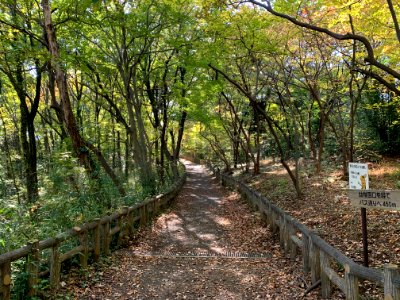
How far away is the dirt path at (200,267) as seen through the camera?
5.73 meters

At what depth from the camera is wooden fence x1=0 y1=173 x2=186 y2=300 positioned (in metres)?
4.31

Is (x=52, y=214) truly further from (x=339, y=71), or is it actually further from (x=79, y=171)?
(x=339, y=71)

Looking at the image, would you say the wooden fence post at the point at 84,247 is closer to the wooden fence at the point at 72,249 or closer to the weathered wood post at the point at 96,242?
the wooden fence at the point at 72,249

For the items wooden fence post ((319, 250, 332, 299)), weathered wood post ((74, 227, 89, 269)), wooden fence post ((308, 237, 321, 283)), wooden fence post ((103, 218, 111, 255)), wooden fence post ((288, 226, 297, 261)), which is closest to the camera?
wooden fence post ((319, 250, 332, 299))

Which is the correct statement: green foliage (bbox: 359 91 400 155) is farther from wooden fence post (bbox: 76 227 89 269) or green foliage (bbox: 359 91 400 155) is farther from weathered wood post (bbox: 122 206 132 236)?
wooden fence post (bbox: 76 227 89 269)

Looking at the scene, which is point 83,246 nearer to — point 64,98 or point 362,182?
point 64,98

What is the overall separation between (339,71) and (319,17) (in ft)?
25.2

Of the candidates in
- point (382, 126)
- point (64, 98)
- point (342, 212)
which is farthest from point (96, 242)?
point (382, 126)

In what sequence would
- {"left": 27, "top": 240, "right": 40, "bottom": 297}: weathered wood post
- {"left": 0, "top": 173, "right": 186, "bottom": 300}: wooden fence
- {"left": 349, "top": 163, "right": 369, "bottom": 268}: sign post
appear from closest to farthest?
{"left": 0, "top": 173, "right": 186, "bottom": 300}: wooden fence, {"left": 27, "top": 240, "right": 40, "bottom": 297}: weathered wood post, {"left": 349, "top": 163, "right": 369, "bottom": 268}: sign post

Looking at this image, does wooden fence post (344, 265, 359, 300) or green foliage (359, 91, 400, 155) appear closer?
wooden fence post (344, 265, 359, 300)

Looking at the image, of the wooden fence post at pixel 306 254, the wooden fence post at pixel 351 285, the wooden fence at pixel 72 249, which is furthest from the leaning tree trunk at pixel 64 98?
the wooden fence post at pixel 351 285

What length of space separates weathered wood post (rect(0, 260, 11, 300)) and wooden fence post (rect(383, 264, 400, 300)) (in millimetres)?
4379

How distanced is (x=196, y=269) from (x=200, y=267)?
189mm

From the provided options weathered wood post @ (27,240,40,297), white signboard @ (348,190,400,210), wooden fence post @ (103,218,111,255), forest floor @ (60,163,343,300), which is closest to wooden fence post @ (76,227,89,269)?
forest floor @ (60,163,343,300)
